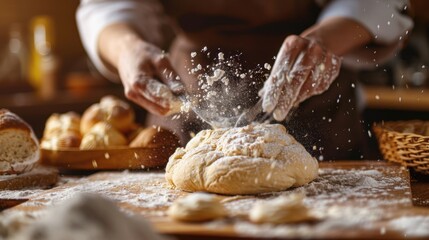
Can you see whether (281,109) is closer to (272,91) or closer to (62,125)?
(272,91)

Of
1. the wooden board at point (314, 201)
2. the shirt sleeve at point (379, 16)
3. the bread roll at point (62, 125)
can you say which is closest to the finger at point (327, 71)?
the wooden board at point (314, 201)

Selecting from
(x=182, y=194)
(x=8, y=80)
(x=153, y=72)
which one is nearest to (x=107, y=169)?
(x=153, y=72)

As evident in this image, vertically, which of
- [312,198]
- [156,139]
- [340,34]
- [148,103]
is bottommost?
[312,198]

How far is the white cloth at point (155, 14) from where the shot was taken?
6.66 ft

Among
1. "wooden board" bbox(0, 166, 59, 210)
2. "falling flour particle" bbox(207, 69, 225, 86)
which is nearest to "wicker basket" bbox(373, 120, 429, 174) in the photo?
"falling flour particle" bbox(207, 69, 225, 86)

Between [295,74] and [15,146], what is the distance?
0.80 metres

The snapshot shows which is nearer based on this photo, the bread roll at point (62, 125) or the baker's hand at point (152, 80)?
the baker's hand at point (152, 80)

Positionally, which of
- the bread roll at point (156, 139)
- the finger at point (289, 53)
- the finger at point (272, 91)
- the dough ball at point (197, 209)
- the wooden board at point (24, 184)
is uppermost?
the finger at point (289, 53)

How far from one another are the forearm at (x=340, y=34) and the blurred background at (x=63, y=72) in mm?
1700

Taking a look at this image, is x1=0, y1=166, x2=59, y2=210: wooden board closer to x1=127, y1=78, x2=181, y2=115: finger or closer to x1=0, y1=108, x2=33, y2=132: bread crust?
x1=0, y1=108, x2=33, y2=132: bread crust

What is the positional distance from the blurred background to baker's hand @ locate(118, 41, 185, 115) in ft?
7.16

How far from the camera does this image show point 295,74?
160cm

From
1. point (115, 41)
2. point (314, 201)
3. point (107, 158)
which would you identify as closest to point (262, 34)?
point (115, 41)

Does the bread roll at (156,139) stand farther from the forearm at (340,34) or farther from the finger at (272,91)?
the forearm at (340,34)
